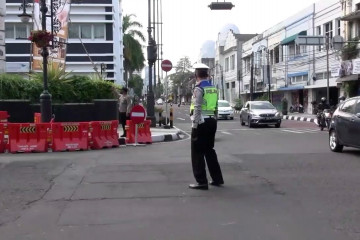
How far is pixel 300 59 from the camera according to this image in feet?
142

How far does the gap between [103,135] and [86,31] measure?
89.9ft

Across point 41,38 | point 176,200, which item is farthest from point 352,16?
point 176,200

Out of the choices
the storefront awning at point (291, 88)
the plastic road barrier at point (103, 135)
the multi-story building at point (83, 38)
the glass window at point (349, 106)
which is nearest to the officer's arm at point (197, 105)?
the glass window at point (349, 106)

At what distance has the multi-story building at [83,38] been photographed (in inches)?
1550

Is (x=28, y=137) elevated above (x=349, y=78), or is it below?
below

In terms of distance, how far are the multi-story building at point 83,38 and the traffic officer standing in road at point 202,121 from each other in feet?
106

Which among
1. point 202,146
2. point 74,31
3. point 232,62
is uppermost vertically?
point 232,62

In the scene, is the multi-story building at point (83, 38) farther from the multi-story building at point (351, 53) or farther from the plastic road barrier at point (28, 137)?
the plastic road barrier at point (28, 137)

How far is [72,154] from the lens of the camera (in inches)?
506

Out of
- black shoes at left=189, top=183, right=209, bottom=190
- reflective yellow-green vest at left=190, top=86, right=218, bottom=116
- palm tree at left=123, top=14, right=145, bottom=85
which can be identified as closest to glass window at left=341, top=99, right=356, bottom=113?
reflective yellow-green vest at left=190, top=86, right=218, bottom=116

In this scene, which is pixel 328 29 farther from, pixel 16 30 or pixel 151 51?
pixel 16 30

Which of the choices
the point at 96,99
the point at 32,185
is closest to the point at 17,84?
the point at 96,99

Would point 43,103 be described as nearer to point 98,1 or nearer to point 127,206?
point 127,206

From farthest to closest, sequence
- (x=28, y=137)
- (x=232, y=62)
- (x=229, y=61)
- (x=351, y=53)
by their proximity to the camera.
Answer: (x=229, y=61) → (x=232, y=62) → (x=351, y=53) → (x=28, y=137)
